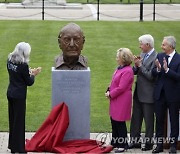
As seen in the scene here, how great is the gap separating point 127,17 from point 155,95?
22.2 m

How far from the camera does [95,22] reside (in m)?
30.8

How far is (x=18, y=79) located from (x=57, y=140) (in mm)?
1382

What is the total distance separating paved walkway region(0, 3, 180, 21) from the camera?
3353 centimetres

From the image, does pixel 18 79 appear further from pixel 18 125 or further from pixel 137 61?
pixel 137 61

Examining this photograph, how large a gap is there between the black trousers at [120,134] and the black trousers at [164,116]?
61 cm

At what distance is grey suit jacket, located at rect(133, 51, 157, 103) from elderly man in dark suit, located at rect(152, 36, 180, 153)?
0.48ft

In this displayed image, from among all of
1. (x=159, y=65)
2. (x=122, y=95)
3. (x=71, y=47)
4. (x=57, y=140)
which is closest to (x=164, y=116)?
(x=122, y=95)

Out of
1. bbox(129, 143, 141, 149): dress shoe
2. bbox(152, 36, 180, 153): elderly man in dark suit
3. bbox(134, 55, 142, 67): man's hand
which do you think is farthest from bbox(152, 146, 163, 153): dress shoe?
bbox(134, 55, 142, 67): man's hand

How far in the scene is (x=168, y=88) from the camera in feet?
38.8

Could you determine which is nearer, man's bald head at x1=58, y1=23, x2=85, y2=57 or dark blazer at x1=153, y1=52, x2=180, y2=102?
dark blazer at x1=153, y1=52, x2=180, y2=102

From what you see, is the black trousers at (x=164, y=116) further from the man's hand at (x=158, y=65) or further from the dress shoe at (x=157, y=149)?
the man's hand at (x=158, y=65)

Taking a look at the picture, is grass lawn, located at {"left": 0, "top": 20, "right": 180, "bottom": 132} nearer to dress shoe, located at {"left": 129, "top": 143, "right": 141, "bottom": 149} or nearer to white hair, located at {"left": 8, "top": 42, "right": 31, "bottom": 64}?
dress shoe, located at {"left": 129, "top": 143, "right": 141, "bottom": 149}

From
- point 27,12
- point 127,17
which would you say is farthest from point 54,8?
point 127,17

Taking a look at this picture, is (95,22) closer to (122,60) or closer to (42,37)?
(42,37)
